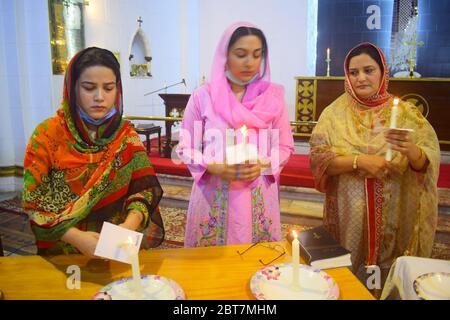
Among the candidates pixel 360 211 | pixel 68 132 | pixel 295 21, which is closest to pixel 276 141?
pixel 360 211

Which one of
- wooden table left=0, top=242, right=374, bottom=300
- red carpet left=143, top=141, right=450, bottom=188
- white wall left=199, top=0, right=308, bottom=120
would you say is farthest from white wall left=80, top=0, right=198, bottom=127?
wooden table left=0, top=242, right=374, bottom=300

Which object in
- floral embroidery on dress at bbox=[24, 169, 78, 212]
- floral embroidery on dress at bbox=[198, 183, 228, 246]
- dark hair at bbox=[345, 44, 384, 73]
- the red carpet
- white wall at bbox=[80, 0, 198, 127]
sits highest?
white wall at bbox=[80, 0, 198, 127]

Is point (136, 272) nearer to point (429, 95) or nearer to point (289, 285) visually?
point (289, 285)

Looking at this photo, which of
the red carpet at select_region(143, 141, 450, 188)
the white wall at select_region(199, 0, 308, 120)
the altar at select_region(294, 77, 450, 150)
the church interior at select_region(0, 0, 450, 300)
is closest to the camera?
the church interior at select_region(0, 0, 450, 300)

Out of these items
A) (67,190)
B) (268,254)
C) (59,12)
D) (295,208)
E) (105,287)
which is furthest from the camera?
(59,12)

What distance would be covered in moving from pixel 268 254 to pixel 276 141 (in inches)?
23.4

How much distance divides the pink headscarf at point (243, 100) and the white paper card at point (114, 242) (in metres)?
0.76

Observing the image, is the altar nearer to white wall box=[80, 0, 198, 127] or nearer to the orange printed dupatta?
white wall box=[80, 0, 198, 127]

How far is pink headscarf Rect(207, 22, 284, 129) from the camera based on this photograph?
1.68m

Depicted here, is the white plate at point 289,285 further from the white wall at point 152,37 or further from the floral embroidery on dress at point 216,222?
the white wall at point 152,37

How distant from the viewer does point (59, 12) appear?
15.7 feet

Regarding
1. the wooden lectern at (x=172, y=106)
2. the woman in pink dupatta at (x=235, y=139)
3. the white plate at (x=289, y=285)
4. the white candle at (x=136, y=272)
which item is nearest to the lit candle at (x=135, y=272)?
the white candle at (x=136, y=272)

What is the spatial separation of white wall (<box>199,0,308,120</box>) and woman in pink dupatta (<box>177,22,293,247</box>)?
6.22 metres

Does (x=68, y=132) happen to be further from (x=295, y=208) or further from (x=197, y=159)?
(x=295, y=208)
